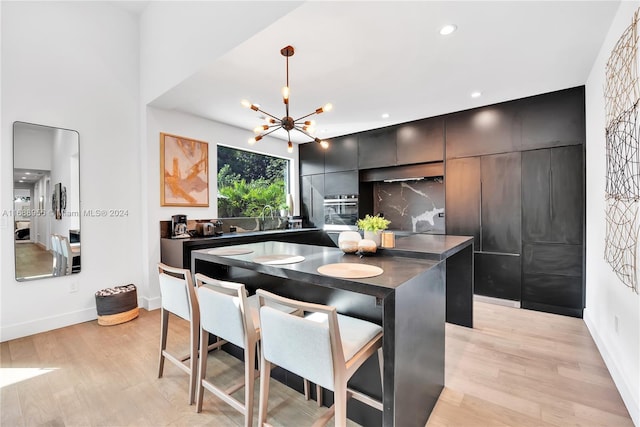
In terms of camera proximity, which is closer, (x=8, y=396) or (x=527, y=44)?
(x=8, y=396)

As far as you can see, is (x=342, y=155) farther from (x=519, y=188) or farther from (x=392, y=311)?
(x=392, y=311)

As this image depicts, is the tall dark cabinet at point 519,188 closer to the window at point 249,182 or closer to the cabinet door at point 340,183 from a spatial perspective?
the cabinet door at point 340,183

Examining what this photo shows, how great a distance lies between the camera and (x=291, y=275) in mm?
1595

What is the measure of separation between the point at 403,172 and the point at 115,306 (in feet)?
13.8

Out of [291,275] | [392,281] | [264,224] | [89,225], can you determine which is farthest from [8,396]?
[264,224]

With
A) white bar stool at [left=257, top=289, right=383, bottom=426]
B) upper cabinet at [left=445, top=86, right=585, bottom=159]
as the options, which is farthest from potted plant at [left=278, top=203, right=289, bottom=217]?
white bar stool at [left=257, top=289, right=383, bottom=426]

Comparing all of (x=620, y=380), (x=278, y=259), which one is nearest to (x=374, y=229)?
(x=278, y=259)

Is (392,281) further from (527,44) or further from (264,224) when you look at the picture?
(264,224)

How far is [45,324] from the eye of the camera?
2947 mm

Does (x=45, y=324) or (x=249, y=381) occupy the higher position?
(x=249, y=381)

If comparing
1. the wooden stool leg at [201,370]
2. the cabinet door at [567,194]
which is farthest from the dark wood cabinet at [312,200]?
the wooden stool leg at [201,370]

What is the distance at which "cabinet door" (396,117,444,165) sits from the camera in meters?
4.05

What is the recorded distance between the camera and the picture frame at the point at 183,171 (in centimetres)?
368

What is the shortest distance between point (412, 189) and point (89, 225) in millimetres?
4531
